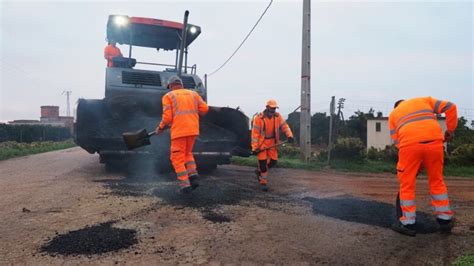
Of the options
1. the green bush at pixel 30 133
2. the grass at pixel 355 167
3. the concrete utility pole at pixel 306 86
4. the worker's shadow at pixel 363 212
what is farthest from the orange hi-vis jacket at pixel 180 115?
the green bush at pixel 30 133

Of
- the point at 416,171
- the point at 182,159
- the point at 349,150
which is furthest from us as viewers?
the point at 349,150

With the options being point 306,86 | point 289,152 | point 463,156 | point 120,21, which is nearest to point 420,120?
point 120,21

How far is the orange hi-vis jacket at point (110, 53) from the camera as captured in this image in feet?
25.6

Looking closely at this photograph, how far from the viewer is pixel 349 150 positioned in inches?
376

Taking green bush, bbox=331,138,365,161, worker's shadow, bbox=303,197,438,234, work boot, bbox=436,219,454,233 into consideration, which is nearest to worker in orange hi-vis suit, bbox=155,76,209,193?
worker's shadow, bbox=303,197,438,234

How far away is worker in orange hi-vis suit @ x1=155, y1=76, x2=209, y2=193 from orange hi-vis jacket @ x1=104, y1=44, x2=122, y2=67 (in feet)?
10.6

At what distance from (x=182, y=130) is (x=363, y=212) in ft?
7.71

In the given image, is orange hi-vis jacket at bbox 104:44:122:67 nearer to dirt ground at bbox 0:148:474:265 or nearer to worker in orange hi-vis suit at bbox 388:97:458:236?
dirt ground at bbox 0:148:474:265

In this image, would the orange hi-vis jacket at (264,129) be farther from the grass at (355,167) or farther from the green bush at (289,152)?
the green bush at (289,152)

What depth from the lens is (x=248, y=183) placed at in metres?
6.54

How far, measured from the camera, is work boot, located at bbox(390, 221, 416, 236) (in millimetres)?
3482

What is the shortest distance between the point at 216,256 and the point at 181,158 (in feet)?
7.34

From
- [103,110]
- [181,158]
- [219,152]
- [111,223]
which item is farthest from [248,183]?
[111,223]

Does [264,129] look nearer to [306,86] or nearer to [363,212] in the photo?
[363,212]
